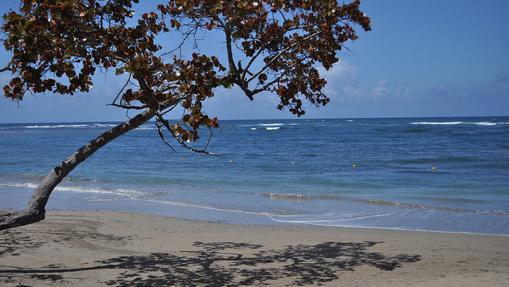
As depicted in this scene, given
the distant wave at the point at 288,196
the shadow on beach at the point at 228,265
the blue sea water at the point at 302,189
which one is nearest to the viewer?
the shadow on beach at the point at 228,265

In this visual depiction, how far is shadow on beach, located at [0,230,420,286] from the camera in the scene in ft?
22.1

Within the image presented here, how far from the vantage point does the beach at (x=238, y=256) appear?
685 centimetres

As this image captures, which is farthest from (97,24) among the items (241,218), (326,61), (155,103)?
(241,218)

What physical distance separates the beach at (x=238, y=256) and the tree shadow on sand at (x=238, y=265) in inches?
0.5

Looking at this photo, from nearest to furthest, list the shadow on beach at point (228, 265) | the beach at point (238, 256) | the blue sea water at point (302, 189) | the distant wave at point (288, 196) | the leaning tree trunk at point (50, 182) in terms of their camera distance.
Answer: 1. the leaning tree trunk at point (50, 182)
2. the shadow on beach at point (228, 265)
3. the beach at point (238, 256)
4. the blue sea water at point (302, 189)
5. the distant wave at point (288, 196)

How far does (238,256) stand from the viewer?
8258mm

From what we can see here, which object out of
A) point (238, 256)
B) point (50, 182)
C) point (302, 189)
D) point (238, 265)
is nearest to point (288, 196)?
point (302, 189)

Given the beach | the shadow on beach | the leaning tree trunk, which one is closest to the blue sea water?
the beach

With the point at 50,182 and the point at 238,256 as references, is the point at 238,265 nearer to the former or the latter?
the point at 238,256

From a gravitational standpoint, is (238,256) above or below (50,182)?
below

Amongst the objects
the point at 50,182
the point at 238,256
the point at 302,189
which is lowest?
the point at 302,189

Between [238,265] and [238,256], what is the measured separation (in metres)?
0.64

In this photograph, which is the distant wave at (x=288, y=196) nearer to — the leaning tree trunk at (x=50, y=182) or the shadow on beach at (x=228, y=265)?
the shadow on beach at (x=228, y=265)

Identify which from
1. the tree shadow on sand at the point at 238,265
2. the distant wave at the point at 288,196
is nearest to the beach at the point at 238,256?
the tree shadow on sand at the point at 238,265
